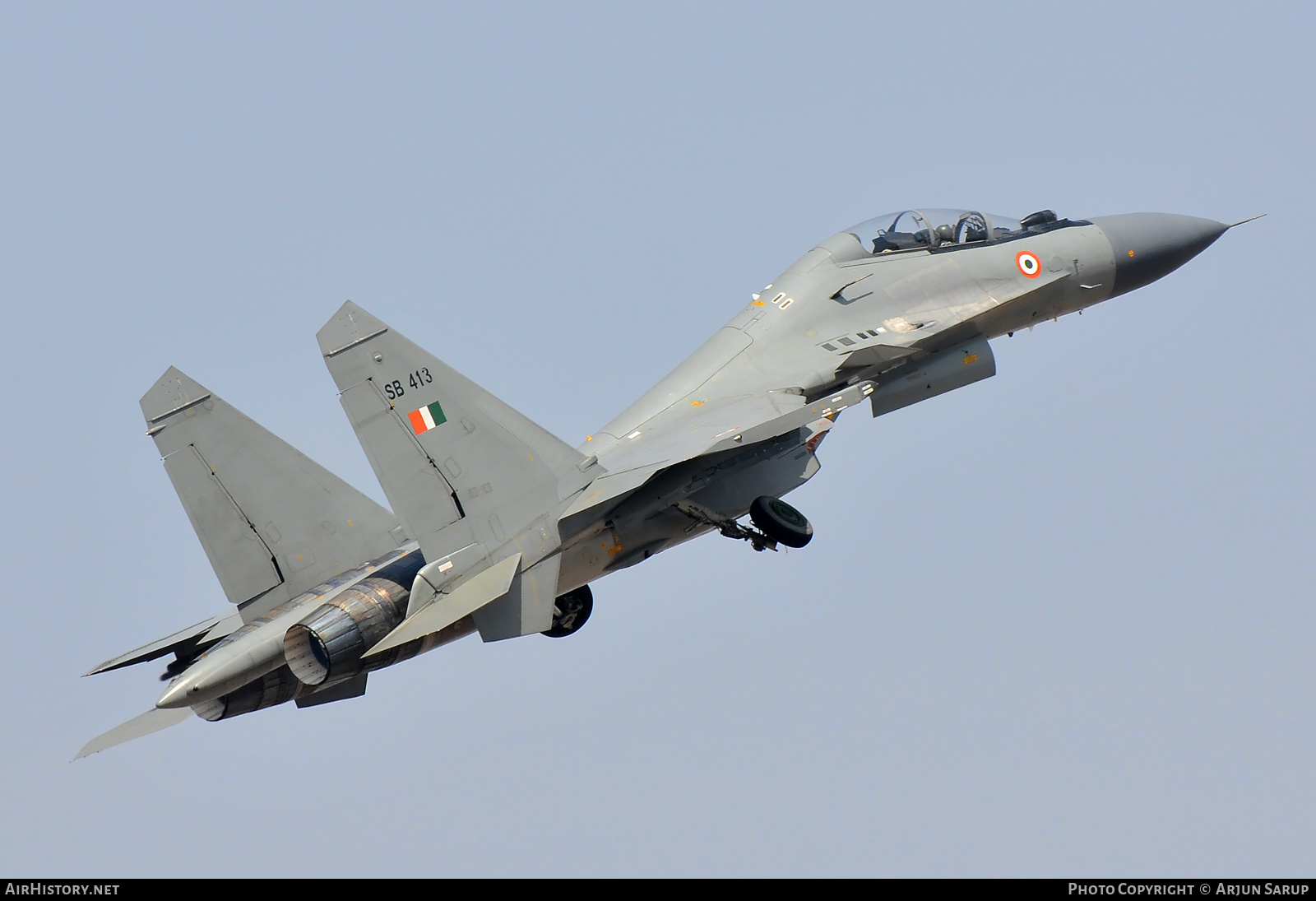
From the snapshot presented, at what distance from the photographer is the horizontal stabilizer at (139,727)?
17.6 metres

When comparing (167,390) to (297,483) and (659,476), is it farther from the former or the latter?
(659,476)

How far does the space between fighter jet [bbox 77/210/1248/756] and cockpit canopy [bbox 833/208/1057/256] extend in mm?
28

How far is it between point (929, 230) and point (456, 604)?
788 centimetres

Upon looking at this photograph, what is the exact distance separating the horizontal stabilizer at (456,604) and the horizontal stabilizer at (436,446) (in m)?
0.33

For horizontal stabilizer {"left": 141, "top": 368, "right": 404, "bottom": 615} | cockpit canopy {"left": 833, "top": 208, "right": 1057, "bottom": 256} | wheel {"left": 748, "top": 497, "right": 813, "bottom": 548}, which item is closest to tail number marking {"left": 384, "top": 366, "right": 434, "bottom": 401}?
horizontal stabilizer {"left": 141, "top": 368, "right": 404, "bottom": 615}

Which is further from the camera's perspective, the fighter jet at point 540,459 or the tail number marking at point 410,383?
the tail number marking at point 410,383

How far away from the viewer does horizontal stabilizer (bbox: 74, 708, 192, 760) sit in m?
17.6

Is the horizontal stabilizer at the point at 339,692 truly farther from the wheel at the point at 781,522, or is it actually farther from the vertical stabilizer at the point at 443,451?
the wheel at the point at 781,522

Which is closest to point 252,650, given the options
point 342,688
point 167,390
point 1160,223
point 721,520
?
point 342,688

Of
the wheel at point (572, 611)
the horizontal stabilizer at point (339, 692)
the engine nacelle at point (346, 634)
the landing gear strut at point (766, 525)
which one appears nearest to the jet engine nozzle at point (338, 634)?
the engine nacelle at point (346, 634)

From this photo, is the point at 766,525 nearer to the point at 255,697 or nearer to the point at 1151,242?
the point at 255,697

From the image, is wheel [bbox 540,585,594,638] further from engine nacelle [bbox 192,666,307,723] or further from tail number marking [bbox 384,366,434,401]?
tail number marking [bbox 384,366,434,401]

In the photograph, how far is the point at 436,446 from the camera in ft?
54.8

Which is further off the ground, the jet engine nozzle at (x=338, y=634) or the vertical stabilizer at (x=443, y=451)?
the vertical stabilizer at (x=443, y=451)
